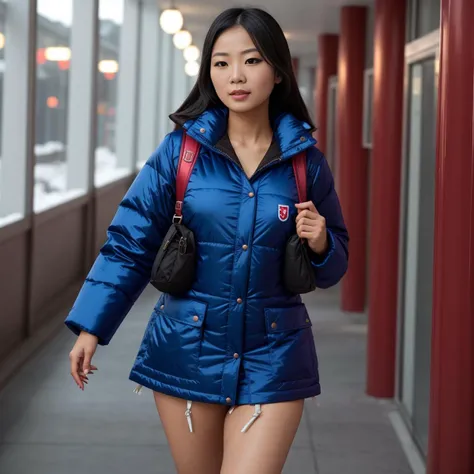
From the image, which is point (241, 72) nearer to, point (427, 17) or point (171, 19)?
point (427, 17)

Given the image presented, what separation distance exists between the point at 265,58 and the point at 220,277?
1.87ft

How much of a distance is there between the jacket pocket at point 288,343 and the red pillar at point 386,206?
11.5ft

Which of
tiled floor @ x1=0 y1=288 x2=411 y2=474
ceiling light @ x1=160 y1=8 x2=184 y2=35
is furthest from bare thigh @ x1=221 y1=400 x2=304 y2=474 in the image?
ceiling light @ x1=160 y1=8 x2=184 y2=35

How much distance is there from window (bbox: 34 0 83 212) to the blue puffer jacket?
246 inches

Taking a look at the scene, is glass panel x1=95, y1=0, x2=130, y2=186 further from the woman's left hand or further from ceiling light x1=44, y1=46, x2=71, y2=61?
the woman's left hand

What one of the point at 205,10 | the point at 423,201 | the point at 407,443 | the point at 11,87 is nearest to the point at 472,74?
the point at 423,201

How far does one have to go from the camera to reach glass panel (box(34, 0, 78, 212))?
9.54 metres

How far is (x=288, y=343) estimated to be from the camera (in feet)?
9.19

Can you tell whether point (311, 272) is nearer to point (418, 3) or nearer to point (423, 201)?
point (423, 201)

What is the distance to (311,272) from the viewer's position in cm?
277

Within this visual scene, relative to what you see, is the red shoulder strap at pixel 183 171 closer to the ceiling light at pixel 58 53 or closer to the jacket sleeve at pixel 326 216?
the jacket sleeve at pixel 326 216

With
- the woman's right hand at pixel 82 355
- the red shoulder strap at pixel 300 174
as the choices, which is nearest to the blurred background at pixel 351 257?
the red shoulder strap at pixel 300 174

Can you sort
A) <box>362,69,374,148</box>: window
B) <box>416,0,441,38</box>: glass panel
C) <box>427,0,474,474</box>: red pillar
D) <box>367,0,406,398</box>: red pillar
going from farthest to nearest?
<box>362,69,374,148</box>: window, <box>367,0,406,398</box>: red pillar, <box>416,0,441,38</box>: glass panel, <box>427,0,474,474</box>: red pillar

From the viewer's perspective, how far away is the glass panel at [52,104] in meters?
9.54
